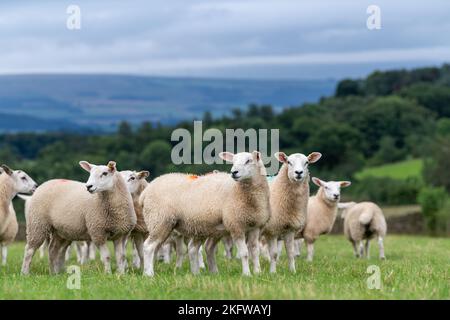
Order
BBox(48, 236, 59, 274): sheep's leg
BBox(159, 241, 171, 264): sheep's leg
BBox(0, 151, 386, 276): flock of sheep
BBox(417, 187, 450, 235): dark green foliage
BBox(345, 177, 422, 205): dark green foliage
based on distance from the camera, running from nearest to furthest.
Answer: BBox(0, 151, 386, 276): flock of sheep, BBox(48, 236, 59, 274): sheep's leg, BBox(159, 241, 171, 264): sheep's leg, BBox(417, 187, 450, 235): dark green foliage, BBox(345, 177, 422, 205): dark green foliage

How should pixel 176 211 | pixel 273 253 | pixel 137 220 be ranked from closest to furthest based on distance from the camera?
pixel 176 211
pixel 273 253
pixel 137 220

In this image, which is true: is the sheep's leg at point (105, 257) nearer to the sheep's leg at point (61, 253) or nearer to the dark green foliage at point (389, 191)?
the sheep's leg at point (61, 253)

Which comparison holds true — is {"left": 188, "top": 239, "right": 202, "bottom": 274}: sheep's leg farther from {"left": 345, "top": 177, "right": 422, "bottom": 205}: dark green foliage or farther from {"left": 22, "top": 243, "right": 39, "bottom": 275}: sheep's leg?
{"left": 345, "top": 177, "right": 422, "bottom": 205}: dark green foliage

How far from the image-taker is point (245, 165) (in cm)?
1236

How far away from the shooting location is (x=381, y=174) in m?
92.0

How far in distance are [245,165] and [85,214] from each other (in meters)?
2.63

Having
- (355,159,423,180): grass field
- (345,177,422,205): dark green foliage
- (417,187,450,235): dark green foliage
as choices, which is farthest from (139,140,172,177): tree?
(417,187,450,235): dark green foliage

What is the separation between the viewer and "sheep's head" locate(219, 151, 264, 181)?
1210 centimetres

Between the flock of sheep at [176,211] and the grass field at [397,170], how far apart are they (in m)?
76.2

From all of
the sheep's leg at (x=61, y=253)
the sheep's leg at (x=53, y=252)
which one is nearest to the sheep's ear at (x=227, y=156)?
the sheep's leg at (x=61, y=253)

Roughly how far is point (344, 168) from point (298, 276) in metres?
80.6

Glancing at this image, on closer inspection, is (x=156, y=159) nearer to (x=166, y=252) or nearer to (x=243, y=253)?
(x=166, y=252)

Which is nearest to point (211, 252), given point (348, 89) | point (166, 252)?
point (166, 252)

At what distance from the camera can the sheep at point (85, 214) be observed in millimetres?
12914
